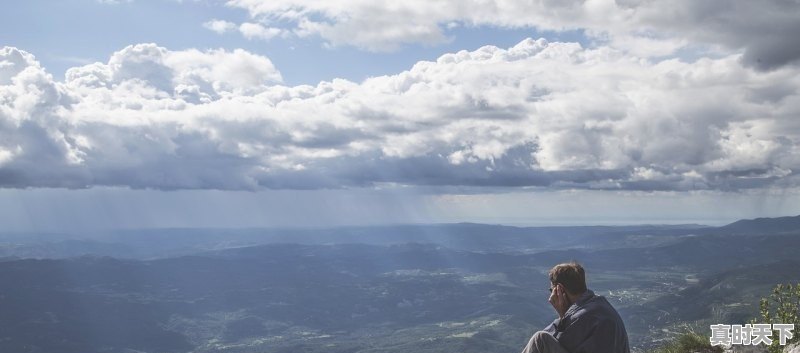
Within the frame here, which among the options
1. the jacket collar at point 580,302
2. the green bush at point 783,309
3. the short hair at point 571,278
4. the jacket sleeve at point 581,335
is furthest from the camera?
the green bush at point 783,309

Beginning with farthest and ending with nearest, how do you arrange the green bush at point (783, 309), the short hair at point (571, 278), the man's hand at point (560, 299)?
the green bush at point (783, 309)
the man's hand at point (560, 299)
the short hair at point (571, 278)

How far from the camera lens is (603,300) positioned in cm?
720

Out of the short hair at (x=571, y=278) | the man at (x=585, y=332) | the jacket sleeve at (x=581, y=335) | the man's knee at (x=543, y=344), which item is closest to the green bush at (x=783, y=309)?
the man at (x=585, y=332)

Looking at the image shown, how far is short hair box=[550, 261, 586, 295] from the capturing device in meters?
7.34

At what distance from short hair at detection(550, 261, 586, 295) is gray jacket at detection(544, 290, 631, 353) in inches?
11.4

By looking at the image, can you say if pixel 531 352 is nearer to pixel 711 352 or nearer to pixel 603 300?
pixel 603 300

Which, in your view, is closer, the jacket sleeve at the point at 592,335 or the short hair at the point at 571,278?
the jacket sleeve at the point at 592,335

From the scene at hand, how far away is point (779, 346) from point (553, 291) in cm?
675

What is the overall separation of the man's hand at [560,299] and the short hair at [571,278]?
89 millimetres

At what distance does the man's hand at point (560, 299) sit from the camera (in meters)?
7.47

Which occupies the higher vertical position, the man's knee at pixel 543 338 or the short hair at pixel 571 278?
the short hair at pixel 571 278

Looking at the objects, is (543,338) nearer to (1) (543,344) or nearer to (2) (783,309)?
(1) (543,344)

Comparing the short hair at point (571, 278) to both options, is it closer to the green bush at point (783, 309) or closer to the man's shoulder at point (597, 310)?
the man's shoulder at point (597, 310)

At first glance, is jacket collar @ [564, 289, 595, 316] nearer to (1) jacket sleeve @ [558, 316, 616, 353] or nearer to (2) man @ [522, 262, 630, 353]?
(2) man @ [522, 262, 630, 353]
